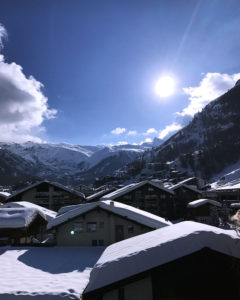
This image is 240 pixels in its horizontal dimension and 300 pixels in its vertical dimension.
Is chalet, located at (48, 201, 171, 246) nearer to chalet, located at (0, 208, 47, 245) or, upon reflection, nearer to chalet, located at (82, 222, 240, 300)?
chalet, located at (0, 208, 47, 245)

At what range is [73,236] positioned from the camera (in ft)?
70.4

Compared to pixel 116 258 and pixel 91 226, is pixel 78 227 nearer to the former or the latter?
pixel 91 226

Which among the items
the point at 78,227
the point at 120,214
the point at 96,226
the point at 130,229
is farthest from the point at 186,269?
the point at 78,227

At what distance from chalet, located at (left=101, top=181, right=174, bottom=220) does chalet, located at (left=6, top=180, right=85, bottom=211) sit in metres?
7.41

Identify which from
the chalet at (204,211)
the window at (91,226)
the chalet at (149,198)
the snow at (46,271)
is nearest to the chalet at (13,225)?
the snow at (46,271)

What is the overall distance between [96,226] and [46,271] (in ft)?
28.0

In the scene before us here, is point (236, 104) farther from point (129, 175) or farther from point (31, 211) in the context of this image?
point (31, 211)

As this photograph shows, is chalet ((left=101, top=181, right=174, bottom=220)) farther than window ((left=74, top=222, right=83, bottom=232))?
Yes

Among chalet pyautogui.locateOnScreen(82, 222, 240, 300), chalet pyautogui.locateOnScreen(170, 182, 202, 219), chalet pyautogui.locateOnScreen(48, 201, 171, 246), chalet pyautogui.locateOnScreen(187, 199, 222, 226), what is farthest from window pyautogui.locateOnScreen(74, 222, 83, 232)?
chalet pyautogui.locateOnScreen(170, 182, 202, 219)

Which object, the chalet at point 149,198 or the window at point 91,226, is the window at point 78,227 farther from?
the chalet at point 149,198

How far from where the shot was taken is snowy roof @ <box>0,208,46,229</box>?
75.9 feet

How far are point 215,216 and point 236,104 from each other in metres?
160

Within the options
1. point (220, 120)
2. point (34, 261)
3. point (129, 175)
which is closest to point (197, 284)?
point (34, 261)

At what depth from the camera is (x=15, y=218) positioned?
2366 centimetres
